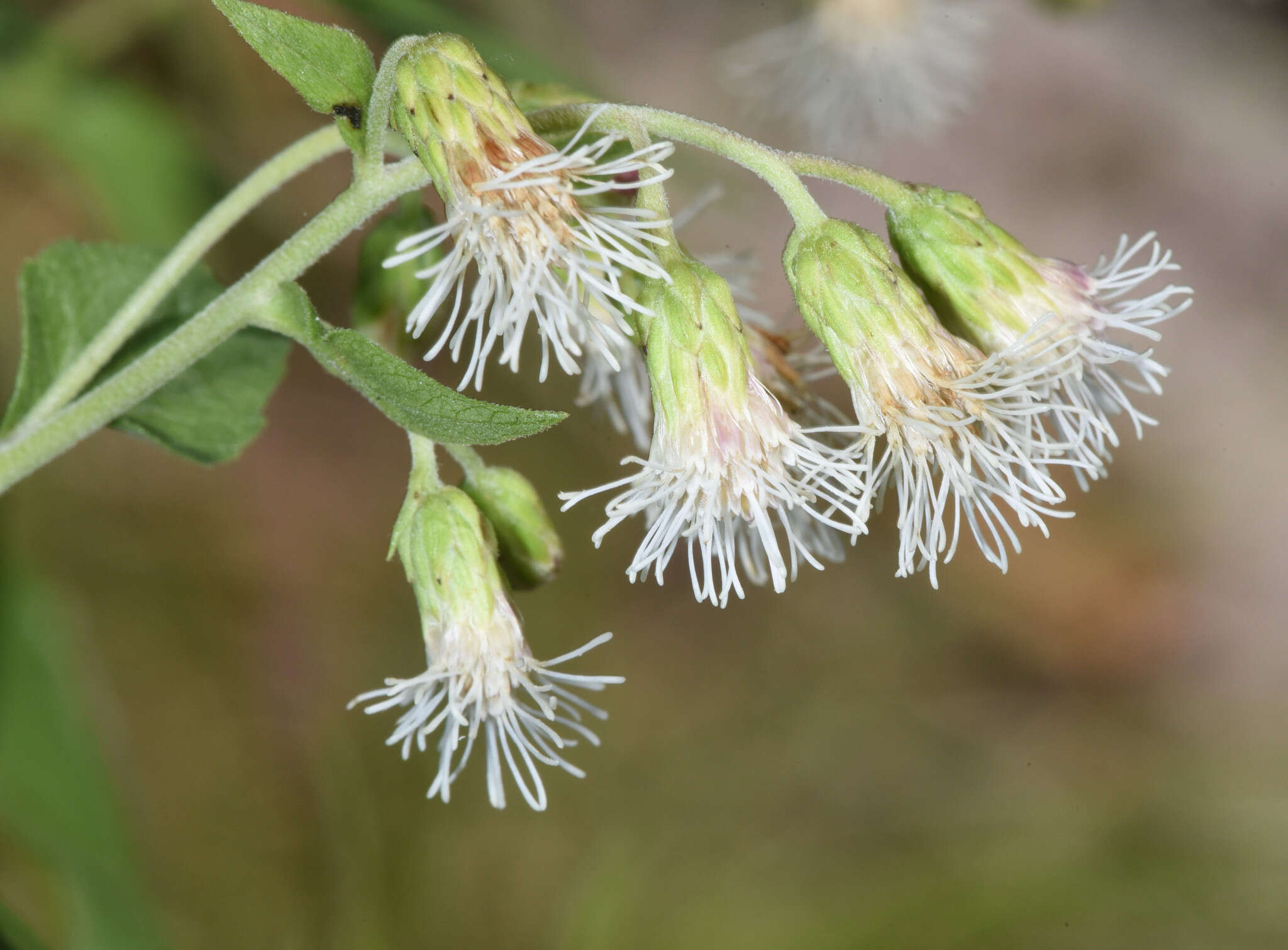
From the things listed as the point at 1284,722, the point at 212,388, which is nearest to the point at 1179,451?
the point at 1284,722

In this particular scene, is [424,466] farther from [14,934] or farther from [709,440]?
[14,934]

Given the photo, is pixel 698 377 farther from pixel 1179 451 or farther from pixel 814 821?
pixel 1179 451

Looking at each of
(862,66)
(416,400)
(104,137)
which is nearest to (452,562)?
(416,400)

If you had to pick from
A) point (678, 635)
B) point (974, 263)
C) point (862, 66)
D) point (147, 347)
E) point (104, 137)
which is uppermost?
point (104, 137)

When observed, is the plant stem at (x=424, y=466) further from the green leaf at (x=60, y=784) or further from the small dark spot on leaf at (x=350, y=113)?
the green leaf at (x=60, y=784)

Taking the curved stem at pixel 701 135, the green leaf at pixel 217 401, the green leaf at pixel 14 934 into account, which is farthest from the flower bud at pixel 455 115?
the green leaf at pixel 14 934

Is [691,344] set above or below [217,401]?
below

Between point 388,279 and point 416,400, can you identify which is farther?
point 388,279
